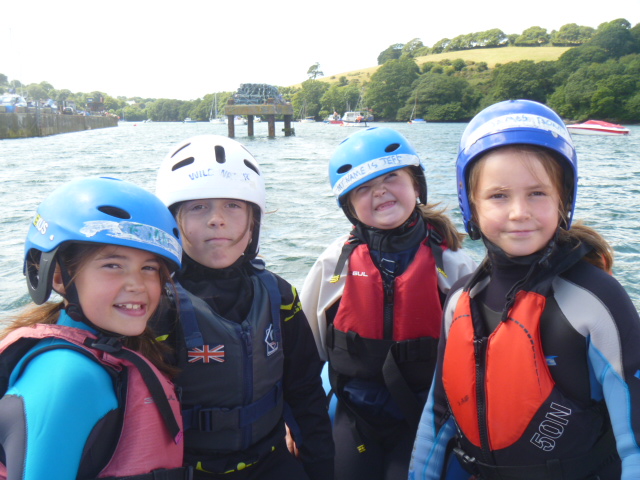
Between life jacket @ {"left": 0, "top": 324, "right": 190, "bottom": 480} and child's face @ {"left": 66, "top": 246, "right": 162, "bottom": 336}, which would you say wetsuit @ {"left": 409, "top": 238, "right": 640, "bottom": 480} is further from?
child's face @ {"left": 66, "top": 246, "right": 162, "bottom": 336}

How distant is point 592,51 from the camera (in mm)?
70375

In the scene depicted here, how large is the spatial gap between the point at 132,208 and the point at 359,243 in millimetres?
1436

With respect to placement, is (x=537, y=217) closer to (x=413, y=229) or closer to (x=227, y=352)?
(x=413, y=229)

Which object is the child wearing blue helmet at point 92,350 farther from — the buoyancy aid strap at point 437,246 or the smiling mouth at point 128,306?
the buoyancy aid strap at point 437,246

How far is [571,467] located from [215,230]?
176 centimetres

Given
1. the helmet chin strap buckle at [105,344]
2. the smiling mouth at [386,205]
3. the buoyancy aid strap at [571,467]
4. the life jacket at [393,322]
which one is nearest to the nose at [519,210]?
the buoyancy aid strap at [571,467]

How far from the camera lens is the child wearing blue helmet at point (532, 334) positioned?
1.61 metres

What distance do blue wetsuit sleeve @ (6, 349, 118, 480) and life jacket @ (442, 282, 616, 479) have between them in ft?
4.42

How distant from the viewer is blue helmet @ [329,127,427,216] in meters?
2.79

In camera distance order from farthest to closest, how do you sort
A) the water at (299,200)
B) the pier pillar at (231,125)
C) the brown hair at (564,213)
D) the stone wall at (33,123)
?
1. the pier pillar at (231,125)
2. the stone wall at (33,123)
3. the water at (299,200)
4. the brown hair at (564,213)

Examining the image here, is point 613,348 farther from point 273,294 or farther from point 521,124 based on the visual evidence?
point 273,294

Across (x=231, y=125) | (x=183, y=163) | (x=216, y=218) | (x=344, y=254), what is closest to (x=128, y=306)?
(x=216, y=218)

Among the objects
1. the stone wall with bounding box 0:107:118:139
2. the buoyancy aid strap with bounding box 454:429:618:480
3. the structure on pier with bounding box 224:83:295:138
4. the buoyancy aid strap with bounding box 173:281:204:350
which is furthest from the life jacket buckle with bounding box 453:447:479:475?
the stone wall with bounding box 0:107:118:139

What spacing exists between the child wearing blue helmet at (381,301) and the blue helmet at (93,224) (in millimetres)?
1184
